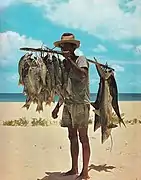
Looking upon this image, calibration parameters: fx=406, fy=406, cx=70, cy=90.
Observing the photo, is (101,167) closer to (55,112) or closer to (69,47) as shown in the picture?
(55,112)

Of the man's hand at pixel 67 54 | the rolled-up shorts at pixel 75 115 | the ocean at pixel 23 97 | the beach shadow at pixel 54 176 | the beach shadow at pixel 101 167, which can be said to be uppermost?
the man's hand at pixel 67 54

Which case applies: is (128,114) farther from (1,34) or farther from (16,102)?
(1,34)

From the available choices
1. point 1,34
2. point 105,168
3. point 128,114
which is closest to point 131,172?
point 105,168

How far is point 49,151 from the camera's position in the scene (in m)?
1.65

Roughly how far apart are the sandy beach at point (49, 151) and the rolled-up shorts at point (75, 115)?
0.02 metres

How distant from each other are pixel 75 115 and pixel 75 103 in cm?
5

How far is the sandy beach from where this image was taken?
1652mm

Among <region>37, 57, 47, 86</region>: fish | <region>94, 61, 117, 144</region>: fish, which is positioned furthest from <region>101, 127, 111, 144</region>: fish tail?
<region>37, 57, 47, 86</region>: fish

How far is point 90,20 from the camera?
1.67 m

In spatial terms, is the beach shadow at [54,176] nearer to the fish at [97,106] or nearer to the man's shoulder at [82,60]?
the fish at [97,106]

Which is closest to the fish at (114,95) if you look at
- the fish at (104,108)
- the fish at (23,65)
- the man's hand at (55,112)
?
the fish at (104,108)

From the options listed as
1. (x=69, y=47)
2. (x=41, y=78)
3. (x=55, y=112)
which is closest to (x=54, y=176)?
(x=55, y=112)

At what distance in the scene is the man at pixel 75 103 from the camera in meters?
1.64

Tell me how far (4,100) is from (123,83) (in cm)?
49
